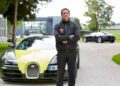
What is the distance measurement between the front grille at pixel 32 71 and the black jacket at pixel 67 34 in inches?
98.8

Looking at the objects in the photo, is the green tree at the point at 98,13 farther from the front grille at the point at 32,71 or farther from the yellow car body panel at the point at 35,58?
the front grille at the point at 32,71

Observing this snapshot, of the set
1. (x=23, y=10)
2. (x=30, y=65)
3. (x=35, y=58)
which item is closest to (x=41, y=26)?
(x=23, y=10)

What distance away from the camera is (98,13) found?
63812 millimetres

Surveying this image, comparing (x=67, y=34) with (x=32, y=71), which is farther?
(x=32, y=71)

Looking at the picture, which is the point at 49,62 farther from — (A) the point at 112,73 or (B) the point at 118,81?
(A) the point at 112,73

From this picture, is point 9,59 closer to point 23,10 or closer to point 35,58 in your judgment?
point 35,58

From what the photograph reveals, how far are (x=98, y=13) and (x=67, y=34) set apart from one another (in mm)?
54873

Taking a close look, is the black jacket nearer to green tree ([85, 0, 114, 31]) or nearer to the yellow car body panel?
the yellow car body panel

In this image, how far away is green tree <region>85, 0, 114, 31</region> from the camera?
63.6 metres

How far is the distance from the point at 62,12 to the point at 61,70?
1256 mm

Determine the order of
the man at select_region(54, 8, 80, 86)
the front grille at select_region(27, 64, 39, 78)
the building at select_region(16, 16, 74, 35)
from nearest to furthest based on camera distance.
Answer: the man at select_region(54, 8, 80, 86)
the front grille at select_region(27, 64, 39, 78)
the building at select_region(16, 16, 74, 35)

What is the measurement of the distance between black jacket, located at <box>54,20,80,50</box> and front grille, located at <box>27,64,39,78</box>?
8.24 ft

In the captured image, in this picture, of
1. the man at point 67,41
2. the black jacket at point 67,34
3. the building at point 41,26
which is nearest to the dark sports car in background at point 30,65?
the man at point 67,41

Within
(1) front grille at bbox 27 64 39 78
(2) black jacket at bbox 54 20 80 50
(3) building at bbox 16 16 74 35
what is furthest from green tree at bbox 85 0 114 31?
(2) black jacket at bbox 54 20 80 50
